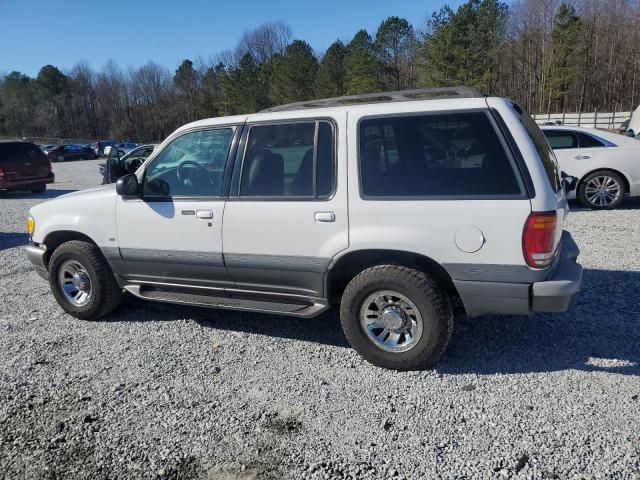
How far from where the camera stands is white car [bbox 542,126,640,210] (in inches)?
337

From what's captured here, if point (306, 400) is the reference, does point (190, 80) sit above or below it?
above

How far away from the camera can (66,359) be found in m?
3.99

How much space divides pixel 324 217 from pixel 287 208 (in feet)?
1.04

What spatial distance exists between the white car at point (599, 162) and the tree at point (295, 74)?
48.6 m

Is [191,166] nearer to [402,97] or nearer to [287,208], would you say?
[287,208]

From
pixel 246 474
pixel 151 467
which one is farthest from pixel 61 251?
pixel 246 474

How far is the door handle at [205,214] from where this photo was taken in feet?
12.9

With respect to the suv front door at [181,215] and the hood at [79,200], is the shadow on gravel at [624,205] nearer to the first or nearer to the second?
the suv front door at [181,215]

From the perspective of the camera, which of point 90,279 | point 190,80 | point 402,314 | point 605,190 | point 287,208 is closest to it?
point 402,314

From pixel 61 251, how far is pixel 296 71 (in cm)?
5373

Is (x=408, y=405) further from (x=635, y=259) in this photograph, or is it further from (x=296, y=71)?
(x=296, y=71)

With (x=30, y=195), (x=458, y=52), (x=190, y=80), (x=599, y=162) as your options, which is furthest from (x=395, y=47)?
(x=599, y=162)

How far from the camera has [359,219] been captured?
3.43 m

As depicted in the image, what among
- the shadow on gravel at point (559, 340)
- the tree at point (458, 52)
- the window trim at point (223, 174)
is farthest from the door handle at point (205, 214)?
the tree at point (458, 52)
